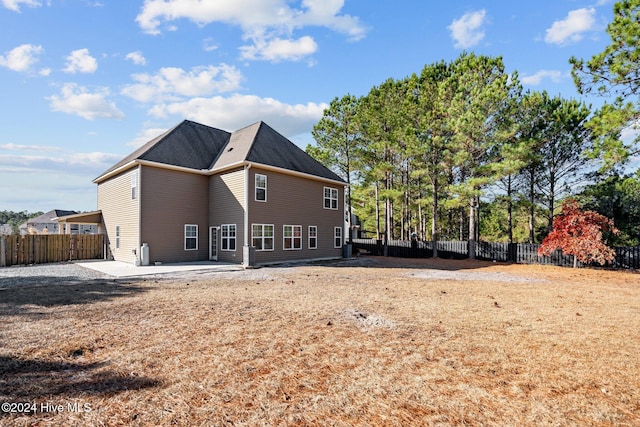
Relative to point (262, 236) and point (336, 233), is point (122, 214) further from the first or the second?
point (336, 233)

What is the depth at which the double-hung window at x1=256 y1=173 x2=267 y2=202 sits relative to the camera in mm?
16531

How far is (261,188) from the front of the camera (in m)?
16.7

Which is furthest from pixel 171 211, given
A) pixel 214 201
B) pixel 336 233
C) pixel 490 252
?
pixel 490 252

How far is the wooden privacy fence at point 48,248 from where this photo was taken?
15016 mm

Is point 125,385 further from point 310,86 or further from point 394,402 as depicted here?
point 310,86

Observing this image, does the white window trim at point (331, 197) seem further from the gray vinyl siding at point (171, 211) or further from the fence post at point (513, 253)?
the fence post at point (513, 253)

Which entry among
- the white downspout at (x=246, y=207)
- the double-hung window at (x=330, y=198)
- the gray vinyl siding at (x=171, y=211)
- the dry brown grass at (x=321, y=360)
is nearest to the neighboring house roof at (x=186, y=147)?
the gray vinyl siding at (x=171, y=211)

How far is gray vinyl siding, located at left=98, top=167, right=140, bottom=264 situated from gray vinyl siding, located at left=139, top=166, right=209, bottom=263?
47cm

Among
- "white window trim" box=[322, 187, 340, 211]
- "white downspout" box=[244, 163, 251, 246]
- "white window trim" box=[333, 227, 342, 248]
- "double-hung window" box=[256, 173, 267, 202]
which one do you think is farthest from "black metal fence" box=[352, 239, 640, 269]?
"white downspout" box=[244, 163, 251, 246]

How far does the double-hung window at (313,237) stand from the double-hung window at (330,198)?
5.80ft

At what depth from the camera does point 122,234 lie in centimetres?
1709

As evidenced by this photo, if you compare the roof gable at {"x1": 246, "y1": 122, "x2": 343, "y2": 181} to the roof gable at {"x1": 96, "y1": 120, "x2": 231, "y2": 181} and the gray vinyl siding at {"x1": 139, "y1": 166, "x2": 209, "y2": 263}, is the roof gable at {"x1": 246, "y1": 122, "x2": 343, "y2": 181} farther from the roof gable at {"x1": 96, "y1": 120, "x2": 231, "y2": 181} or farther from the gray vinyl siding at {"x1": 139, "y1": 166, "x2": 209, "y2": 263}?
the gray vinyl siding at {"x1": 139, "y1": 166, "x2": 209, "y2": 263}

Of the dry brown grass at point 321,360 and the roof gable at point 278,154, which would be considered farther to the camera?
the roof gable at point 278,154

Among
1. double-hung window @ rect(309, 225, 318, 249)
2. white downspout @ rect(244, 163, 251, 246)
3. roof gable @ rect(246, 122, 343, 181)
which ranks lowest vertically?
double-hung window @ rect(309, 225, 318, 249)
